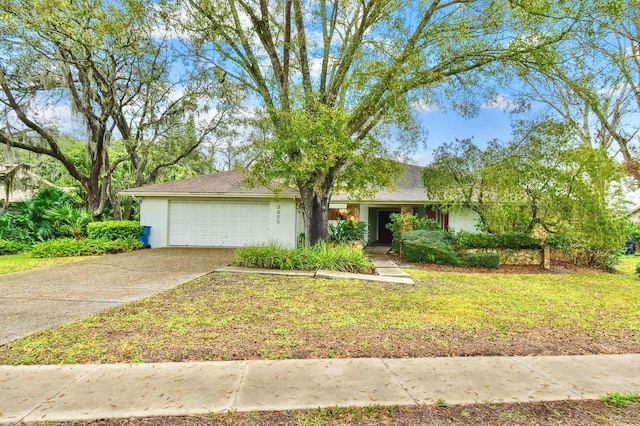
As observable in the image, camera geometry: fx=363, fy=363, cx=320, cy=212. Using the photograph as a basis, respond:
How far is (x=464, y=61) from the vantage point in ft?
33.7

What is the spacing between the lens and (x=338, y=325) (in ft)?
16.3

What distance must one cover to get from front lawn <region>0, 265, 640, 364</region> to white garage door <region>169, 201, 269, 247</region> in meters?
8.04

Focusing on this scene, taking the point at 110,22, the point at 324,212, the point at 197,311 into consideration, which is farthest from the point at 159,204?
the point at 197,311

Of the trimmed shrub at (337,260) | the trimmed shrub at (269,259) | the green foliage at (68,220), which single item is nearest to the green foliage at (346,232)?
the trimmed shrub at (337,260)

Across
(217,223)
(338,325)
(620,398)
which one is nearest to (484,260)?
(338,325)

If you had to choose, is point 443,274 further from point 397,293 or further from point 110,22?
point 110,22

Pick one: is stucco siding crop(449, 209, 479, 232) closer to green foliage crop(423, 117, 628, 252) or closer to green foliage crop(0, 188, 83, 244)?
green foliage crop(423, 117, 628, 252)

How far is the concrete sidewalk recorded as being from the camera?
286 centimetres

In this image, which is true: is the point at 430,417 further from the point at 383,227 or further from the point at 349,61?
the point at 383,227

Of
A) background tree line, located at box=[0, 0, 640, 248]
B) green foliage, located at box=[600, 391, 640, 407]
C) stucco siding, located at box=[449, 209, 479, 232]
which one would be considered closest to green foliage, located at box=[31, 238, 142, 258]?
background tree line, located at box=[0, 0, 640, 248]

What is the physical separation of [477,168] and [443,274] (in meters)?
5.05

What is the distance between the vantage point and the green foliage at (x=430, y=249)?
11.5 m

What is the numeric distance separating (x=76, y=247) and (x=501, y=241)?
14542 mm

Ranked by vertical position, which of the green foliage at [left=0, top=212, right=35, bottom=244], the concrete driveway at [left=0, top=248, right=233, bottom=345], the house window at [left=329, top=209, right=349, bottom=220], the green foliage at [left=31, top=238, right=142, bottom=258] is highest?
the house window at [left=329, top=209, right=349, bottom=220]
